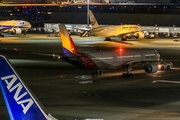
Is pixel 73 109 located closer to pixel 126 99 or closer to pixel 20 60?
pixel 126 99

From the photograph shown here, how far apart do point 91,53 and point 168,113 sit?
14654 millimetres

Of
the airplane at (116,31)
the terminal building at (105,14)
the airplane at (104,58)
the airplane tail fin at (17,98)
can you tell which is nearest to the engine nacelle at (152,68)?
the airplane at (104,58)

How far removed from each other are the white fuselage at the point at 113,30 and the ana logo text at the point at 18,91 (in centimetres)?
7470

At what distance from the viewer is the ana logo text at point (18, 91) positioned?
11305mm

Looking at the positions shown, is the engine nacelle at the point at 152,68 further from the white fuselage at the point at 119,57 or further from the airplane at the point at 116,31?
the airplane at the point at 116,31

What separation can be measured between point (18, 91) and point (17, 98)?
24cm

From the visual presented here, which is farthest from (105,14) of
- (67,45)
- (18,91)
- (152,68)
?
(18,91)

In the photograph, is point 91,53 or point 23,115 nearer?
point 23,115

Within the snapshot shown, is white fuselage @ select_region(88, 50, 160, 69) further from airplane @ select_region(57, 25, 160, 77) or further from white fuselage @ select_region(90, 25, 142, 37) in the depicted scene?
white fuselage @ select_region(90, 25, 142, 37)

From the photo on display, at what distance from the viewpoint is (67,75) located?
37.8 m

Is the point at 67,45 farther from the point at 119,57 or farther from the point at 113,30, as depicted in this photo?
the point at 113,30

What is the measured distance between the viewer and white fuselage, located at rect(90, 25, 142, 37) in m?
85.9

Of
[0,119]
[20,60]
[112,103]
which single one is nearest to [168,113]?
[112,103]

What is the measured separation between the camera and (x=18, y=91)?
11438mm
